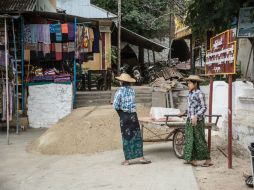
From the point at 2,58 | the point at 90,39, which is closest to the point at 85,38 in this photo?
the point at 90,39

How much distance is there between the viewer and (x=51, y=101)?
16.2 metres

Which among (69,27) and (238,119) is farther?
(69,27)

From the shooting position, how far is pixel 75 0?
1147 inches

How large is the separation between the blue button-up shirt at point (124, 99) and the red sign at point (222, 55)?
5.26 ft

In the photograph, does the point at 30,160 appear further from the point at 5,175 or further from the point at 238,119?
the point at 238,119

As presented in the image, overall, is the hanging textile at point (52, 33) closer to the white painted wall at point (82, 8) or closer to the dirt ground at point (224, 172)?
the dirt ground at point (224, 172)

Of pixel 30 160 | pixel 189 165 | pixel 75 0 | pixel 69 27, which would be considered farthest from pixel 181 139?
pixel 75 0

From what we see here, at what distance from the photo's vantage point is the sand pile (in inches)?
434

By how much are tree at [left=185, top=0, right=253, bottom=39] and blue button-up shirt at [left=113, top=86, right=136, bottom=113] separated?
2.98 metres

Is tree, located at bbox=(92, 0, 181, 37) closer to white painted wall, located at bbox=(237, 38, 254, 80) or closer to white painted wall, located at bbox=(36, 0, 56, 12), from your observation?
white painted wall, located at bbox=(36, 0, 56, 12)

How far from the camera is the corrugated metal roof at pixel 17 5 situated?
1548 cm

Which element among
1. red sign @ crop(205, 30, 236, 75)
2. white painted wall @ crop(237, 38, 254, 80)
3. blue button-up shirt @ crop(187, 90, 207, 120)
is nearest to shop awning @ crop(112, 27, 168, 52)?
white painted wall @ crop(237, 38, 254, 80)

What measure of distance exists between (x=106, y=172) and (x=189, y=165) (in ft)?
4.92

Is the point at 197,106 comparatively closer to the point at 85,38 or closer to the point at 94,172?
the point at 94,172
